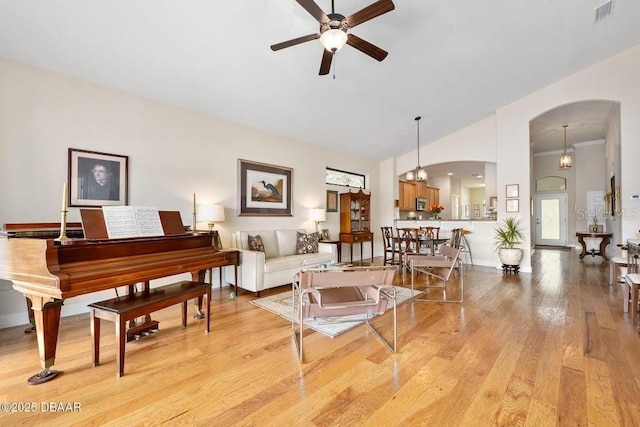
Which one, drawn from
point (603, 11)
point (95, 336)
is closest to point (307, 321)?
point (95, 336)

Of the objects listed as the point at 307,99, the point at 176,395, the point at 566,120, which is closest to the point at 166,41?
the point at 307,99

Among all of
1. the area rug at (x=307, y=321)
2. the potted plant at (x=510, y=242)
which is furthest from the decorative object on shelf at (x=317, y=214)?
the potted plant at (x=510, y=242)

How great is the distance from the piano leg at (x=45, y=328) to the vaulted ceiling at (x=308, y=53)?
2.41 metres

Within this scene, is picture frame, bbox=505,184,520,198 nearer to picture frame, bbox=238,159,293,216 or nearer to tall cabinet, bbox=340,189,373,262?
tall cabinet, bbox=340,189,373,262

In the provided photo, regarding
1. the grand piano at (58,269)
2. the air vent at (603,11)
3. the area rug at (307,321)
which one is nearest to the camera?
the grand piano at (58,269)

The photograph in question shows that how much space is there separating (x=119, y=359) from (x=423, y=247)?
5.31 metres

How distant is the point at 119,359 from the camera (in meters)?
1.93

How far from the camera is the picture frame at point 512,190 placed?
18.9 feet

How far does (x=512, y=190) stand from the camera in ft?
19.1

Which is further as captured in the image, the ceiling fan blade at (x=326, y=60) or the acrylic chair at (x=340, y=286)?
the ceiling fan blade at (x=326, y=60)

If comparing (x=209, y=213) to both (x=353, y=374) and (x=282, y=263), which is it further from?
(x=353, y=374)

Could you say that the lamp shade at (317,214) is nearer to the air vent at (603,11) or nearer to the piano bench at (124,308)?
the piano bench at (124,308)

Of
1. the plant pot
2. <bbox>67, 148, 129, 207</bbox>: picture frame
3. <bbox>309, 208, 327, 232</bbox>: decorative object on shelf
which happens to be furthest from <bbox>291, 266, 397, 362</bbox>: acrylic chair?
the plant pot

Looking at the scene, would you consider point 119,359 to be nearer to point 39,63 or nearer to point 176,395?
point 176,395
